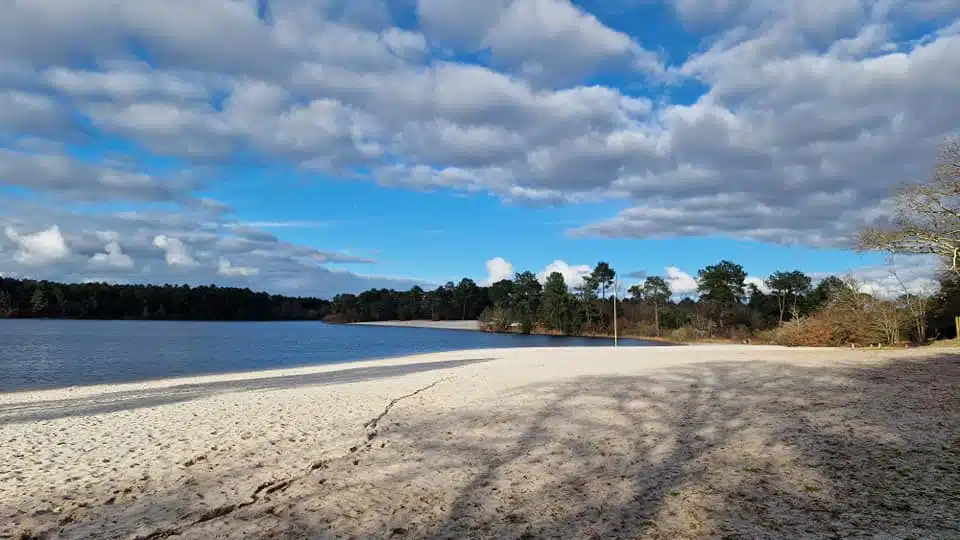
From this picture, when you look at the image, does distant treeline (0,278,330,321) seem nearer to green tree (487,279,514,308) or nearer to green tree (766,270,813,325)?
green tree (487,279,514,308)

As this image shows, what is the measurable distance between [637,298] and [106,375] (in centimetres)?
10600

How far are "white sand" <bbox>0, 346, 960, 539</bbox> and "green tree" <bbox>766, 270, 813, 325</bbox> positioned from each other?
85.7 metres

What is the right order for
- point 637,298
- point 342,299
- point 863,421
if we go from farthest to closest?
point 342,299, point 637,298, point 863,421

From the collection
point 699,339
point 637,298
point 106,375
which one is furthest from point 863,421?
point 637,298

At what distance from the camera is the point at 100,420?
12.5m

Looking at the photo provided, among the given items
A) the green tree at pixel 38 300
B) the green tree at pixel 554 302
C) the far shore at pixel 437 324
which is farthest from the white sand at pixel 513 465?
the green tree at pixel 38 300

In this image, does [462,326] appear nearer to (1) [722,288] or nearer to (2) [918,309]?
(1) [722,288]

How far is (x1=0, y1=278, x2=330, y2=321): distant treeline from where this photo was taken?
408 ft

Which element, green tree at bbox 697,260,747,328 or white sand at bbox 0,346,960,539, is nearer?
white sand at bbox 0,346,960,539

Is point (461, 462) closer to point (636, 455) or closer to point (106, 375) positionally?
point (636, 455)

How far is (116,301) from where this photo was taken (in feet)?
436

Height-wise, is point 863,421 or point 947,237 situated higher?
point 947,237

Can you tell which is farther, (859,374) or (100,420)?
(859,374)

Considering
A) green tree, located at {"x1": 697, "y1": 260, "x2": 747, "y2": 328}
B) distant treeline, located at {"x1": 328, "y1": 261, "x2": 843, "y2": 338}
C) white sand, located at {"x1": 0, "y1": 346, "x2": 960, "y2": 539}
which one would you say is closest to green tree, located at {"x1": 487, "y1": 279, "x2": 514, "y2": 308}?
distant treeline, located at {"x1": 328, "y1": 261, "x2": 843, "y2": 338}
